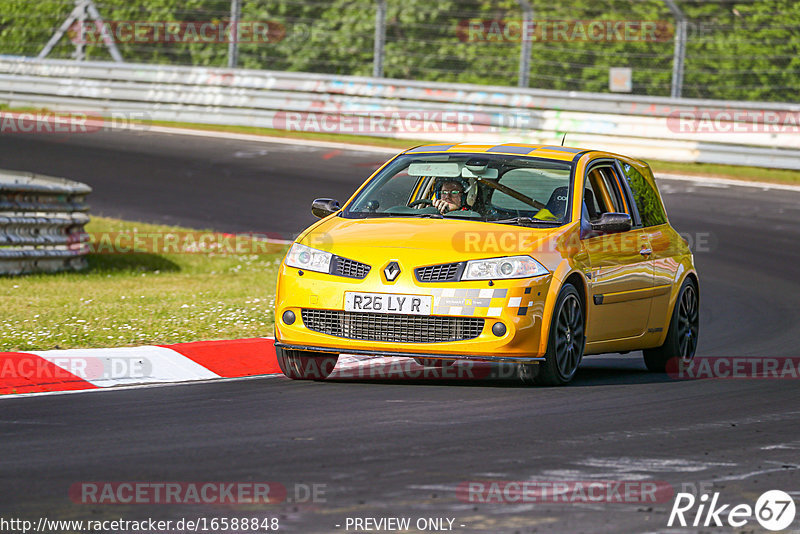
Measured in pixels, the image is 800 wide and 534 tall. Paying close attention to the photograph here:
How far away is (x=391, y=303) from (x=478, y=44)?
20.2m

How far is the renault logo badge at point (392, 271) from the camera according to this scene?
28.5ft

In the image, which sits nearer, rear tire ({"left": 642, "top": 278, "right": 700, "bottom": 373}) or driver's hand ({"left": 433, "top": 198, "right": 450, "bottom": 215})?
driver's hand ({"left": 433, "top": 198, "right": 450, "bottom": 215})

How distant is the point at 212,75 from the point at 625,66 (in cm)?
789

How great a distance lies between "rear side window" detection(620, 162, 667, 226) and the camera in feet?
35.3

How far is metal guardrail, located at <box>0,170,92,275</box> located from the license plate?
6136 mm

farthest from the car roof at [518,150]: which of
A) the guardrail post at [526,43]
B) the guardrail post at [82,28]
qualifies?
the guardrail post at [82,28]

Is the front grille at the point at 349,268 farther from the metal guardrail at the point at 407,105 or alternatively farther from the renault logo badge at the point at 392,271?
the metal guardrail at the point at 407,105

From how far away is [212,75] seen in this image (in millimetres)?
27750

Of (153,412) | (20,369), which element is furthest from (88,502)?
(20,369)

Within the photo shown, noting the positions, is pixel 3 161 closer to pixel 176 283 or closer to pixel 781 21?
pixel 176 283

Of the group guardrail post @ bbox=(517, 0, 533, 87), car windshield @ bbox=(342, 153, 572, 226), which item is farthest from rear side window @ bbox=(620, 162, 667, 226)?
guardrail post @ bbox=(517, 0, 533, 87)

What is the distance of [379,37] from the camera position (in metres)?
26.0

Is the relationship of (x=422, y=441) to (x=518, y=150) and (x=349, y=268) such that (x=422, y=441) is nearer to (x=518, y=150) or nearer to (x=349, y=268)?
(x=349, y=268)

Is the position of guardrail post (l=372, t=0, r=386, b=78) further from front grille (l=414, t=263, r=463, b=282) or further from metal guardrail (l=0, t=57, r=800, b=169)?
front grille (l=414, t=263, r=463, b=282)
